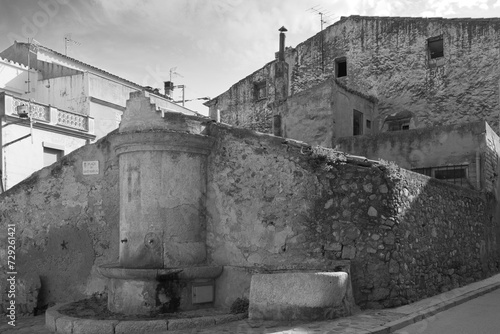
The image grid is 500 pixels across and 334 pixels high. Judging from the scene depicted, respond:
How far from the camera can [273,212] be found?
8.30 metres

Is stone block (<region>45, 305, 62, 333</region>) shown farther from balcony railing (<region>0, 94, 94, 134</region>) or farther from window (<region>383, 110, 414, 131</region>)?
window (<region>383, 110, 414, 131</region>)

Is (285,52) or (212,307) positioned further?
(285,52)

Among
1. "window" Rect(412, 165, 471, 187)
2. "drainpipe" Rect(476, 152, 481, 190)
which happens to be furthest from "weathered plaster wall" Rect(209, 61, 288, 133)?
"drainpipe" Rect(476, 152, 481, 190)

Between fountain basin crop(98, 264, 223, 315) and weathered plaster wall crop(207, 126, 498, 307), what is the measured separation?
57 centimetres

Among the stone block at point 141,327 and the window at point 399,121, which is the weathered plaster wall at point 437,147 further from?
the stone block at point 141,327

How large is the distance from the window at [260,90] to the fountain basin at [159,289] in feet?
54.6

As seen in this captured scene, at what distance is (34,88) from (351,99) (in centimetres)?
1477

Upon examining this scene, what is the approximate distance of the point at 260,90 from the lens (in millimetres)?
24406

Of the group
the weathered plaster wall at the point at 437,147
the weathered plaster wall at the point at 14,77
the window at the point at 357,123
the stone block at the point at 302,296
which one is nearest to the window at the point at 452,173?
the weathered plaster wall at the point at 437,147

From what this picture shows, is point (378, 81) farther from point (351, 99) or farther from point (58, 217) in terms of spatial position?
point (58, 217)

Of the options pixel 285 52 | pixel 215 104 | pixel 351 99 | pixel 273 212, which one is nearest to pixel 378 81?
pixel 351 99

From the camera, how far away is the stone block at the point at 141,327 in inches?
282

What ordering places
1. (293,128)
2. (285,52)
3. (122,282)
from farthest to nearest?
(285,52) → (293,128) → (122,282)

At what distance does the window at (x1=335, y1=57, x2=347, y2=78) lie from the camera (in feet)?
71.8
